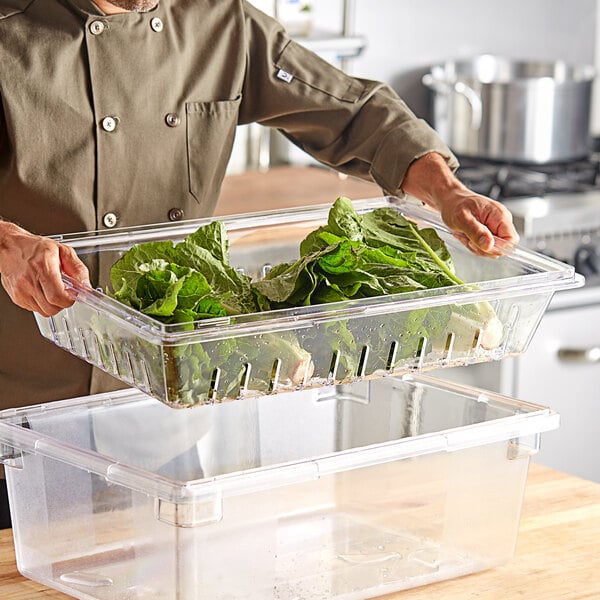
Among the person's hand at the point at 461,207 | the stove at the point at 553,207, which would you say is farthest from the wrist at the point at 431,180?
the stove at the point at 553,207

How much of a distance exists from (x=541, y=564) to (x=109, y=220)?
66cm

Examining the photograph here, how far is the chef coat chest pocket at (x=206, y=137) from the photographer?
60.7 inches

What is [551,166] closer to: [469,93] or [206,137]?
[469,93]

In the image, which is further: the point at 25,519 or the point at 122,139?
the point at 122,139

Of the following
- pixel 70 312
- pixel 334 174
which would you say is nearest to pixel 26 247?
pixel 70 312

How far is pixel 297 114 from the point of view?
1609 mm

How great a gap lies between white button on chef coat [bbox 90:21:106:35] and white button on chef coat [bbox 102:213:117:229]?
0.22 metres

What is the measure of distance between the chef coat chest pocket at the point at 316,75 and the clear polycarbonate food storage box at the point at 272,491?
430mm

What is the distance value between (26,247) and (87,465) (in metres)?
0.21

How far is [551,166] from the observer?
2.79m

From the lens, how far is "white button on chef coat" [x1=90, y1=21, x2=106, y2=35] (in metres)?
1.42

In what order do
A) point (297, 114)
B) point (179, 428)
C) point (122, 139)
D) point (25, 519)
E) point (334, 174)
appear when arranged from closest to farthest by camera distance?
point (25, 519), point (179, 428), point (122, 139), point (297, 114), point (334, 174)

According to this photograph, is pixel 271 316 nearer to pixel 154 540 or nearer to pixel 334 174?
pixel 154 540

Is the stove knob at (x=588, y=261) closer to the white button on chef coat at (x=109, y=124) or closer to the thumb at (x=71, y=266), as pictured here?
the white button on chef coat at (x=109, y=124)
